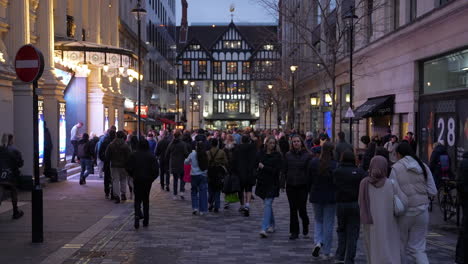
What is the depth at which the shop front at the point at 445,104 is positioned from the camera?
16.9m

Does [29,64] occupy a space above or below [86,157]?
above

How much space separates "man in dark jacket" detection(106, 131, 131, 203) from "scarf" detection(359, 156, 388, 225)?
27.9ft

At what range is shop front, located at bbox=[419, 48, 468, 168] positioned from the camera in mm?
16906

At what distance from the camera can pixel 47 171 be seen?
18.5 meters

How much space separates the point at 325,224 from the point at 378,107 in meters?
16.5

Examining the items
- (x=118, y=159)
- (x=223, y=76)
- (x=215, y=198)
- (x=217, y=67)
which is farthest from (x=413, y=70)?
(x=223, y=76)

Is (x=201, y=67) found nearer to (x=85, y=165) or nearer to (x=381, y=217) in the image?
(x=85, y=165)

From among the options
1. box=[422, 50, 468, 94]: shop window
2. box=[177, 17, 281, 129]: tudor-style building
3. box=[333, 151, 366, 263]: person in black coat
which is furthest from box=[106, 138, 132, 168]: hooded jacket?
box=[177, 17, 281, 129]: tudor-style building

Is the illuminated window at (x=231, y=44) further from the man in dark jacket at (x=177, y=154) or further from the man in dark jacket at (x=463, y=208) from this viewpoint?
the man in dark jacket at (x=463, y=208)

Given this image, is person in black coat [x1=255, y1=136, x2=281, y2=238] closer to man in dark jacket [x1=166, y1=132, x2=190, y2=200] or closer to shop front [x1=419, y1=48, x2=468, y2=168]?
man in dark jacket [x1=166, y1=132, x2=190, y2=200]

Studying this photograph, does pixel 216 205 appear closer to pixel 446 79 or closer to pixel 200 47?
pixel 446 79

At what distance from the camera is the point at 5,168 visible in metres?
11.2

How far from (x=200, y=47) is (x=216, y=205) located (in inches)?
3455

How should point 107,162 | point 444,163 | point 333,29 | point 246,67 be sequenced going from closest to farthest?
point 444,163 < point 107,162 < point 333,29 < point 246,67
